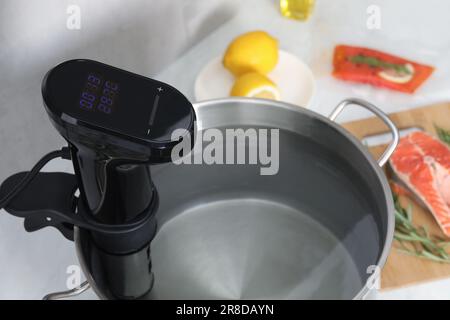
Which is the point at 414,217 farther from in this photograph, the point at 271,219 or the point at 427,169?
the point at 271,219

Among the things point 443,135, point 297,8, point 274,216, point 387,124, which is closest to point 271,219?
point 274,216

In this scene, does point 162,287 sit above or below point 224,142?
below

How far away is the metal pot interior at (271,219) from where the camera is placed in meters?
0.66

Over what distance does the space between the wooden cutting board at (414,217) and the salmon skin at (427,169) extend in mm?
18

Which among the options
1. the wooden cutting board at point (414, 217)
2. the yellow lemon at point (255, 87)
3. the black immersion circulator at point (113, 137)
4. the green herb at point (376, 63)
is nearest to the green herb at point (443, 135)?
the wooden cutting board at point (414, 217)

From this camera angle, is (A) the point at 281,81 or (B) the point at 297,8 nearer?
(A) the point at 281,81

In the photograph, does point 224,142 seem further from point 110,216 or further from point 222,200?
point 110,216

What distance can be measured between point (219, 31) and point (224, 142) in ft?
1.23

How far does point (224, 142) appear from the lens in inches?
28.2

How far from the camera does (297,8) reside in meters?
1.06

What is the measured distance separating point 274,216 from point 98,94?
357 mm

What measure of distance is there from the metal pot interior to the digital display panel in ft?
0.62
